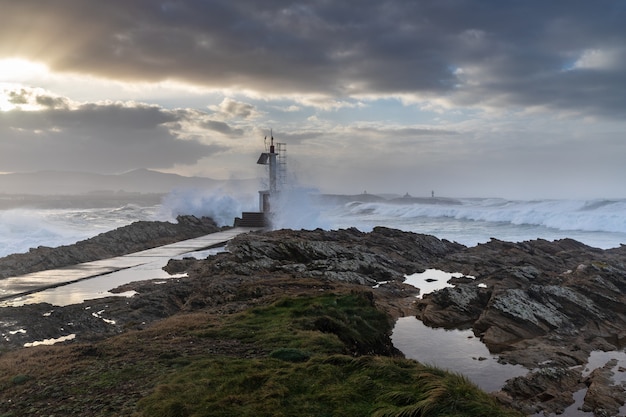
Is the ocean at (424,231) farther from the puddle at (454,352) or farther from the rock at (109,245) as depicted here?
the rock at (109,245)

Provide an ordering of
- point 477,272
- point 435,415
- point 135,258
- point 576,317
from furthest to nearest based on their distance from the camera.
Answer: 1. point 135,258
2. point 477,272
3. point 576,317
4. point 435,415

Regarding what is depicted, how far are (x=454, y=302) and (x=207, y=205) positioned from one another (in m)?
48.5

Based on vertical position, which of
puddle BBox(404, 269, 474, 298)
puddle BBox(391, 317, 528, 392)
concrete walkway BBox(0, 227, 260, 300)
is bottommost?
puddle BBox(404, 269, 474, 298)

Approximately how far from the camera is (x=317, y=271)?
76.2ft

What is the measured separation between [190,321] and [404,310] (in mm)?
9503

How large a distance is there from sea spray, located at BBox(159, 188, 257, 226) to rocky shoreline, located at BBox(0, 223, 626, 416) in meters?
32.3

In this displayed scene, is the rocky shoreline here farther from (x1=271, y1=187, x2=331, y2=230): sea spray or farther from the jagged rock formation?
(x1=271, y1=187, x2=331, y2=230): sea spray

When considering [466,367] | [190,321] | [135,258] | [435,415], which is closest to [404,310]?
[466,367]

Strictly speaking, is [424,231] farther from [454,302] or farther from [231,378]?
[231,378]

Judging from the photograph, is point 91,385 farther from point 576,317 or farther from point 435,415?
point 576,317

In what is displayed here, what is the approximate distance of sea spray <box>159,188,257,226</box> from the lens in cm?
5984

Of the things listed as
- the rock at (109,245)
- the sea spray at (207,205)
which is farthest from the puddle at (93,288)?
the sea spray at (207,205)

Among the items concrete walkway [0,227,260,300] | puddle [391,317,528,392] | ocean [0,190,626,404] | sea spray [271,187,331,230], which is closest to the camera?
puddle [391,317,528,392]

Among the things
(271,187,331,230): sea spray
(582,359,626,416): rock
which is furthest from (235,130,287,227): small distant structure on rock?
(582,359,626,416): rock
